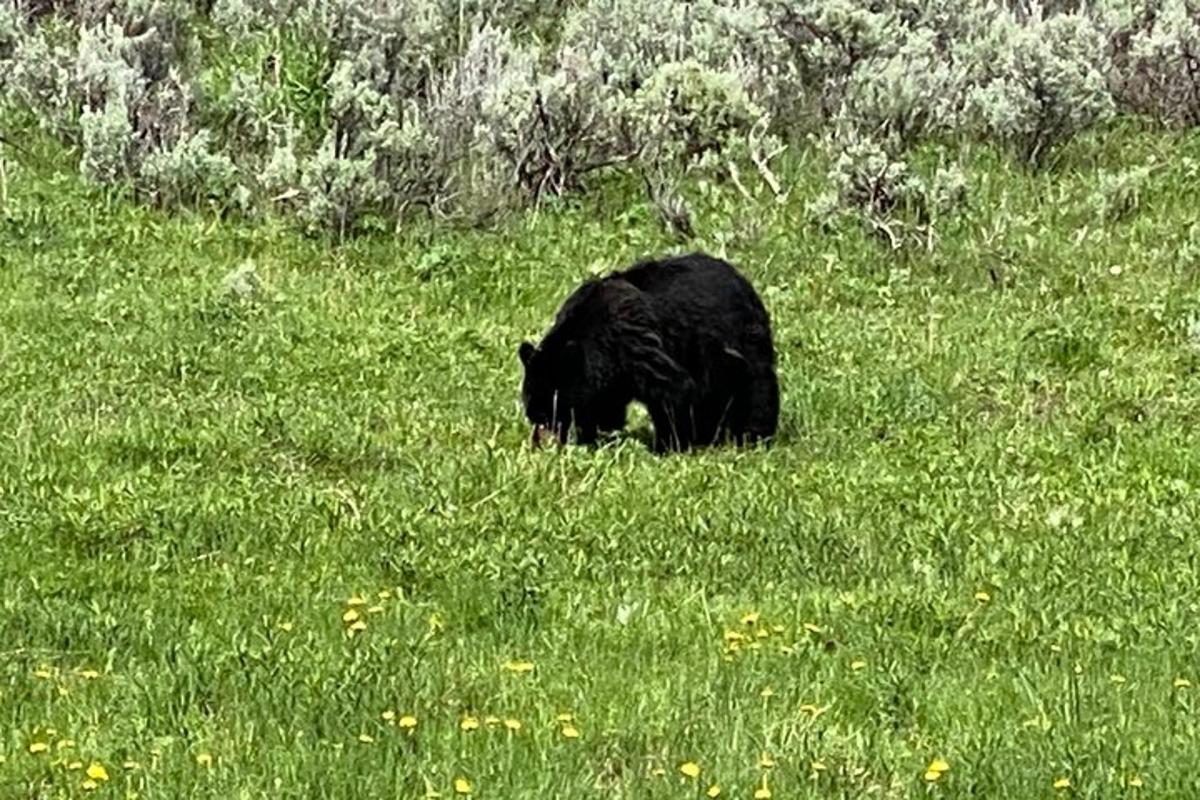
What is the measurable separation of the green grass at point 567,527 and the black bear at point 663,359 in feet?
1.13

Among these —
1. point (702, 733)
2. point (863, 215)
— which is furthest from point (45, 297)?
point (702, 733)

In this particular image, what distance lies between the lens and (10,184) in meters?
13.5

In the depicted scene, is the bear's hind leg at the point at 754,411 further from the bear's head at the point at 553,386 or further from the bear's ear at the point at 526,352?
the bear's ear at the point at 526,352

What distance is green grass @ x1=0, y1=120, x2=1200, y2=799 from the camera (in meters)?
5.13

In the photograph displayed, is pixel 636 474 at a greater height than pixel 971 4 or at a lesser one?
lesser

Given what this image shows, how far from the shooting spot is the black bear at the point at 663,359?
918 centimetres

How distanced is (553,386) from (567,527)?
6.25ft

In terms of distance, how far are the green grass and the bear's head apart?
0.17 m

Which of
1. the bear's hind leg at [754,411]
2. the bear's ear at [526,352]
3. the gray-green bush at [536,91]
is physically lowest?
the bear's hind leg at [754,411]

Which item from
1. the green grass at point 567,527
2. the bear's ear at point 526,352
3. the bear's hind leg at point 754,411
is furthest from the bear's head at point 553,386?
the bear's hind leg at point 754,411

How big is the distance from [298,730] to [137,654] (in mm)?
965

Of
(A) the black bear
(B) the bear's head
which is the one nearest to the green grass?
(B) the bear's head

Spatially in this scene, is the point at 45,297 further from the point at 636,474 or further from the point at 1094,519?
the point at 1094,519

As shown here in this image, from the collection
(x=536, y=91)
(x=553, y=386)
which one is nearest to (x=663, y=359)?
(x=553, y=386)
